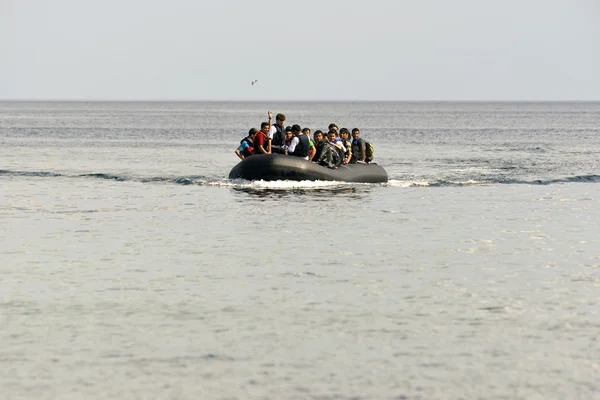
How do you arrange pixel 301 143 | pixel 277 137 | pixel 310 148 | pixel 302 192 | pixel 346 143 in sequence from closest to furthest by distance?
1. pixel 302 192
2. pixel 301 143
3. pixel 310 148
4. pixel 277 137
5. pixel 346 143

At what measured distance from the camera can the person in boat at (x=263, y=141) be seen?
105ft

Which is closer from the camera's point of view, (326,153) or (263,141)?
(263,141)

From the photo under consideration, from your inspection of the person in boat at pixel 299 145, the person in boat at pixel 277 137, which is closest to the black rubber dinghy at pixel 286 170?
the person in boat at pixel 299 145

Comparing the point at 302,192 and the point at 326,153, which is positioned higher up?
the point at 326,153

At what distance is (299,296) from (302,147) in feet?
56.3

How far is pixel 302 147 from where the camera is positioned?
32.0 meters

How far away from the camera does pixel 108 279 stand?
16422 millimetres

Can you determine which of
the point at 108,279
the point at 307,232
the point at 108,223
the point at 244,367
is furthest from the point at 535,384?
the point at 108,223

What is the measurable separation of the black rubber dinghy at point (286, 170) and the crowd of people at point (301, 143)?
274mm

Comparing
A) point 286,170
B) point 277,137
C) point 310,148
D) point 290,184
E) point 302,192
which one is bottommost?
point 302,192

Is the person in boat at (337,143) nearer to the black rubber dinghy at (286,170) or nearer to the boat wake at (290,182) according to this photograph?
the black rubber dinghy at (286,170)

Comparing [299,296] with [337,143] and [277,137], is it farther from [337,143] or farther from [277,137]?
[277,137]

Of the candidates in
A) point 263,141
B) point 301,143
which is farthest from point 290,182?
point 263,141

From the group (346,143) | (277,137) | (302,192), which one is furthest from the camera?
(346,143)
